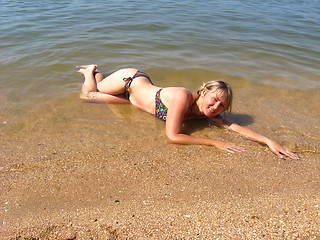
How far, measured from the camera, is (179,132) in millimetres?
3420

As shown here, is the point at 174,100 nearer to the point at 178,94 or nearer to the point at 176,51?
the point at 178,94

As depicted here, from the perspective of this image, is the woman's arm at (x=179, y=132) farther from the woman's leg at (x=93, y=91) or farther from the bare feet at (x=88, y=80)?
the bare feet at (x=88, y=80)

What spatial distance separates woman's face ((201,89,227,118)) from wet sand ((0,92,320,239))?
14.7 inches

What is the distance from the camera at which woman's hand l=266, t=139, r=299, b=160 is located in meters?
3.19

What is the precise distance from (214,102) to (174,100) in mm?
492

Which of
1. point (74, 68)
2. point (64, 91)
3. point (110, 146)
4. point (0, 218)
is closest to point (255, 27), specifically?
point (74, 68)

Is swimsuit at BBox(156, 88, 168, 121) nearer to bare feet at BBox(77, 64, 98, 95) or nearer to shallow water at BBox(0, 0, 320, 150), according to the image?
shallow water at BBox(0, 0, 320, 150)

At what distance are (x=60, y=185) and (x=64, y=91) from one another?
8.39 feet

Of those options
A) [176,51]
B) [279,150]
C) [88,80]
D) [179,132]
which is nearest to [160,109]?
[179,132]

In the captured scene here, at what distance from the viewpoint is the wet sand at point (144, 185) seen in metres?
2.15

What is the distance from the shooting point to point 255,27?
8.34m

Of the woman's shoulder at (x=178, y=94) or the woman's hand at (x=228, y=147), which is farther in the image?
the woman's shoulder at (x=178, y=94)

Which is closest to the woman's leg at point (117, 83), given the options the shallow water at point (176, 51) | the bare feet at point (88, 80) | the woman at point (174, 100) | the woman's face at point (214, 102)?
the woman at point (174, 100)

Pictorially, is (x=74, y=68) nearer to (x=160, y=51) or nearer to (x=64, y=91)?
(x=64, y=91)
